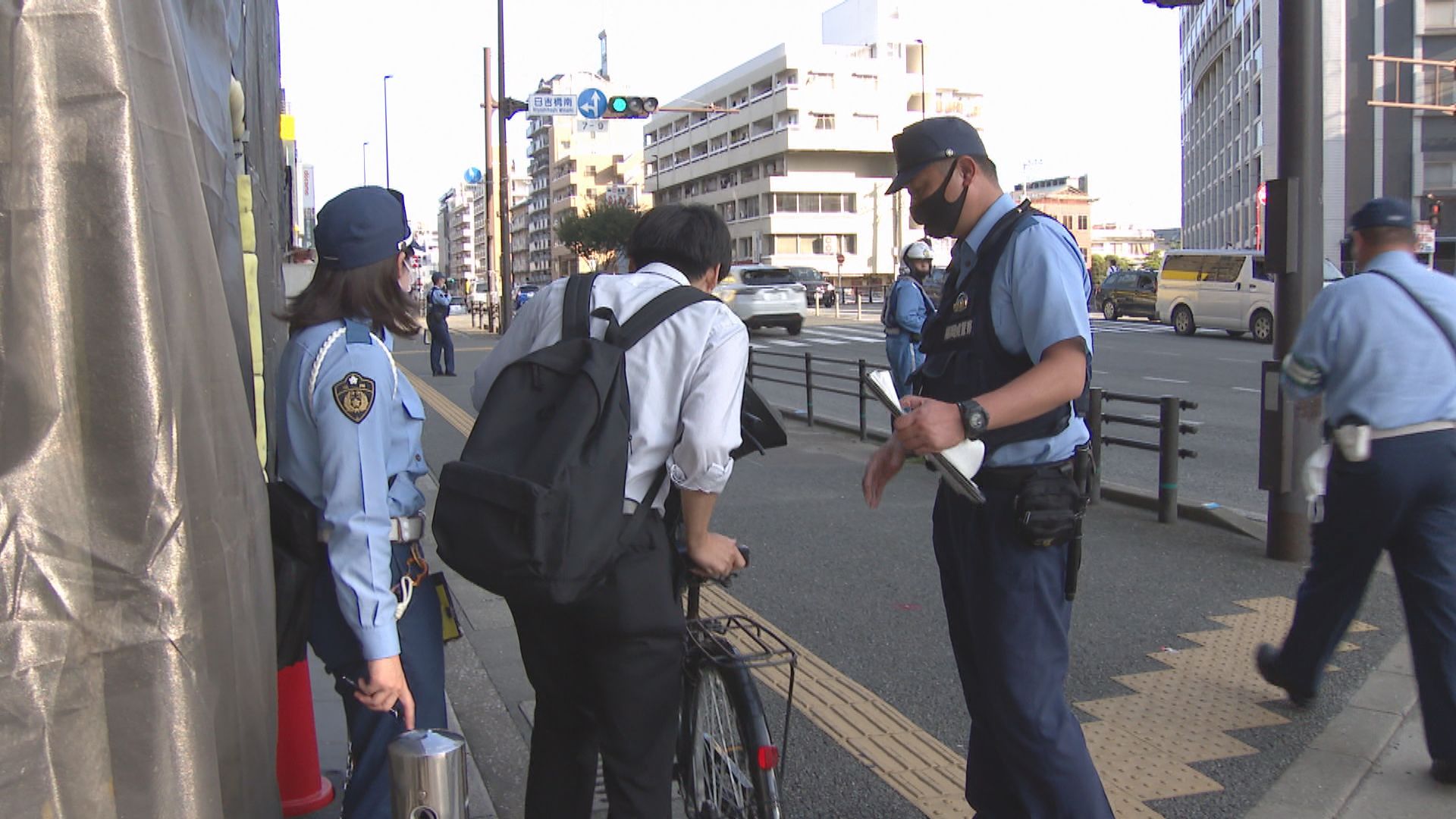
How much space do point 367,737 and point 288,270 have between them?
3.58 meters

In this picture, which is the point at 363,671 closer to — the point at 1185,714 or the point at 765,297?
the point at 1185,714

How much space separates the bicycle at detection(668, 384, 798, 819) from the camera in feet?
8.17

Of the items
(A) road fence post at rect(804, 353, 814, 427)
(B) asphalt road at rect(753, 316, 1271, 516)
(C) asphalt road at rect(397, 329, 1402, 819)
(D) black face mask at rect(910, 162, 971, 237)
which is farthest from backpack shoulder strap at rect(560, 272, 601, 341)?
(A) road fence post at rect(804, 353, 814, 427)

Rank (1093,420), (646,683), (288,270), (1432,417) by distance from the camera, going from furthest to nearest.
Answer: (1093,420)
(288,270)
(1432,417)
(646,683)

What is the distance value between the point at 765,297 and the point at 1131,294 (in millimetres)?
14241

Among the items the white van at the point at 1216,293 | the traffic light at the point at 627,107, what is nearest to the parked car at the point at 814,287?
the white van at the point at 1216,293

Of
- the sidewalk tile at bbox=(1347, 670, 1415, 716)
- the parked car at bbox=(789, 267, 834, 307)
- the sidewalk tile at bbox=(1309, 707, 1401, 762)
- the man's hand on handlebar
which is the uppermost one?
the parked car at bbox=(789, 267, 834, 307)

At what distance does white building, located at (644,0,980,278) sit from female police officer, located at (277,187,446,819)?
250 ft

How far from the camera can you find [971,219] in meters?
2.64

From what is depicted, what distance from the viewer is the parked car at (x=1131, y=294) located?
36.7 m

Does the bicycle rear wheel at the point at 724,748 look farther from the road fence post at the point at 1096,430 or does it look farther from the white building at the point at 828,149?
the white building at the point at 828,149

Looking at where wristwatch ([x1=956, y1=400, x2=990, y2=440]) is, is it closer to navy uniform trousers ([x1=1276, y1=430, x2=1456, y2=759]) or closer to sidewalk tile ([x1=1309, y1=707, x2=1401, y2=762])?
navy uniform trousers ([x1=1276, y1=430, x2=1456, y2=759])

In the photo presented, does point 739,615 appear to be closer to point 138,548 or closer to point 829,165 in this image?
point 138,548

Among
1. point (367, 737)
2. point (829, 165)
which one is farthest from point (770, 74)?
point (367, 737)
